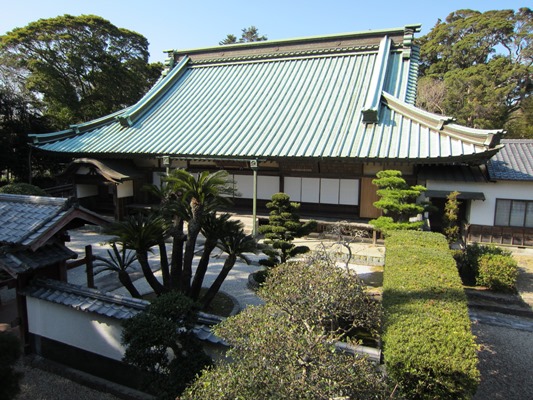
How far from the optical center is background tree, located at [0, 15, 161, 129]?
25781mm

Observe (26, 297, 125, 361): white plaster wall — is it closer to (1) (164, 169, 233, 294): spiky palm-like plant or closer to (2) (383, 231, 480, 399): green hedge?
(1) (164, 169, 233, 294): spiky palm-like plant

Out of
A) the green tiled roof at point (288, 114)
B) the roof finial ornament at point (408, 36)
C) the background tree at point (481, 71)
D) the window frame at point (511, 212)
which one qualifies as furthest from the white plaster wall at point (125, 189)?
the background tree at point (481, 71)

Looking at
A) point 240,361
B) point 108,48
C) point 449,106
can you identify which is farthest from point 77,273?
point 449,106

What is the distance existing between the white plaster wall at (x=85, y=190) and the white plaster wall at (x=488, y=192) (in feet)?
51.3

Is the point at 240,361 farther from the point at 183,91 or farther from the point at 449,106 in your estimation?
the point at 449,106

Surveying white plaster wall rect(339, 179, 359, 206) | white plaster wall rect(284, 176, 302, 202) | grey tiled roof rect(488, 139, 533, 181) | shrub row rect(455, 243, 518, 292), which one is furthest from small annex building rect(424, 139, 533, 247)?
white plaster wall rect(284, 176, 302, 202)

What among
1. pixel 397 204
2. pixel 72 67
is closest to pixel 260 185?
pixel 397 204

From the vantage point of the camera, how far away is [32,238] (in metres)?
5.22

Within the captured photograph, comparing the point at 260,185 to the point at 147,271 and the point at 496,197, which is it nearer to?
the point at 496,197

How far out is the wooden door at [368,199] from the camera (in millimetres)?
13953

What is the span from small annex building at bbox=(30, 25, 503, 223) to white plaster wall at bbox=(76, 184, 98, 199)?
5 cm

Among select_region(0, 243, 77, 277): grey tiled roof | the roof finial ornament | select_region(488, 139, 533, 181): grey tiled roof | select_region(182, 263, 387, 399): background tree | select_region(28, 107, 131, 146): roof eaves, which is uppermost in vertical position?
the roof finial ornament

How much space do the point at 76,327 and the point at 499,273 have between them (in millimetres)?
9605

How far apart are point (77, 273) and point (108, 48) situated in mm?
27167
